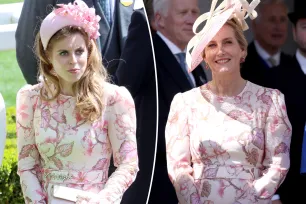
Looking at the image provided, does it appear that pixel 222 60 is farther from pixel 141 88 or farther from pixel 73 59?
pixel 73 59

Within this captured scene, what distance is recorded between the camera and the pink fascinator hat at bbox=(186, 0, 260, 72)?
11.7ft

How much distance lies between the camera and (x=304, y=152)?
3.75 m

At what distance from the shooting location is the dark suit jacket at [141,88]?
3402 mm

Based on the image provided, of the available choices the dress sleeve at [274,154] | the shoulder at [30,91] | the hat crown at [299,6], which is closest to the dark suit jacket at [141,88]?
the shoulder at [30,91]

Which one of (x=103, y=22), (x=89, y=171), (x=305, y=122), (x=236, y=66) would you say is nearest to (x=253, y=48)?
(x=236, y=66)

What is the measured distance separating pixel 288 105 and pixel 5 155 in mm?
1300

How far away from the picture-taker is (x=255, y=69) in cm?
375

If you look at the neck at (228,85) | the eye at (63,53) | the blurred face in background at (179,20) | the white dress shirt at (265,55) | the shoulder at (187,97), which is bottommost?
the shoulder at (187,97)

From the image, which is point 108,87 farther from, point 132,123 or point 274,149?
point 274,149

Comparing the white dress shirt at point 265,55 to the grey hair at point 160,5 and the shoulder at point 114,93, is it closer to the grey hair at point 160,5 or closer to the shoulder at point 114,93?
the grey hair at point 160,5

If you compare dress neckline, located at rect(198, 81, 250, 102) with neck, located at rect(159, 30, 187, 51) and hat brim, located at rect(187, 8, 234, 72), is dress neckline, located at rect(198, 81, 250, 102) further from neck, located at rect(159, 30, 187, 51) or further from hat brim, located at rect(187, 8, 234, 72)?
neck, located at rect(159, 30, 187, 51)

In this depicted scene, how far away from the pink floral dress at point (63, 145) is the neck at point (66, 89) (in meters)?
0.02

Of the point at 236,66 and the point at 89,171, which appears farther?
the point at 236,66

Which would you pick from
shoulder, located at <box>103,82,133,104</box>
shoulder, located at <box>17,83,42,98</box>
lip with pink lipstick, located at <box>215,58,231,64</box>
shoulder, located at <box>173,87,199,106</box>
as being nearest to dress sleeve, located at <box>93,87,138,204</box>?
shoulder, located at <box>103,82,133,104</box>
